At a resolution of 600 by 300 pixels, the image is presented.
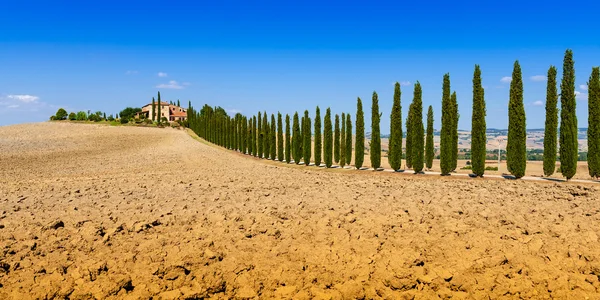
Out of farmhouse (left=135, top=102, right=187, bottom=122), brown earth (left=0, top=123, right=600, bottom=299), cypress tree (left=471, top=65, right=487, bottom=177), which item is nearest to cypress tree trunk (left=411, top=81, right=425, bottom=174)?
cypress tree (left=471, top=65, right=487, bottom=177)

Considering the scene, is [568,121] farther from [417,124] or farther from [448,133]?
[417,124]

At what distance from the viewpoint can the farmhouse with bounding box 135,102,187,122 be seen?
4131 inches

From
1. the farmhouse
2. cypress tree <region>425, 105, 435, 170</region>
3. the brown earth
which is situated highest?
the farmhouse

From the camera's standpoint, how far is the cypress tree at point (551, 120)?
27.6 meters

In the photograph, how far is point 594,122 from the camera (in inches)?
1054

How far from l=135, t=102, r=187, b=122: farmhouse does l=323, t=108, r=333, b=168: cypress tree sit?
232 feet

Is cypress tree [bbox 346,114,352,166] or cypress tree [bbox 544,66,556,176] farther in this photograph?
cypress tree [bbox 346,114,352,166]

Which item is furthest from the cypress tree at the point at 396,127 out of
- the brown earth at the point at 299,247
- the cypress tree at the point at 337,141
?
the brown earth at the point at 299,247

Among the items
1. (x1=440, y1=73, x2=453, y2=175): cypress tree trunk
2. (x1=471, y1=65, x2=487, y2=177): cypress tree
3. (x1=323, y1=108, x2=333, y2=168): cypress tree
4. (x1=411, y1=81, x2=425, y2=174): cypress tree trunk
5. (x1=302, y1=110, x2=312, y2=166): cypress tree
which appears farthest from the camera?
(x1=302, y1=110, x2=312, y2=166): cypress tree

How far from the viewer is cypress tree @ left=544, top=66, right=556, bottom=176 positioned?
90.7ft

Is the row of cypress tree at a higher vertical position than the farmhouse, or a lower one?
lower

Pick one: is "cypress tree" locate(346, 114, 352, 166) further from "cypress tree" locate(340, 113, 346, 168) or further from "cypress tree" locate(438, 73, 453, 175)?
"cypress tree" locate(438, 73, 453, 175)

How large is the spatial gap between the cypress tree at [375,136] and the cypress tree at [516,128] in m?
11.0

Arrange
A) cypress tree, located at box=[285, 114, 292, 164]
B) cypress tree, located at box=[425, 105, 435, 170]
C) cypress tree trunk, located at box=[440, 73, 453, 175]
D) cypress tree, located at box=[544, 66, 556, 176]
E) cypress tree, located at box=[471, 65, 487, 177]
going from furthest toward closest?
1. cypress tree, located at box=[285, 114, 292, 164]
2. cypress tree, located at box=[425, 105, 435, 170]
3. cypress tree trunk, located at box=[440, 73, 453, 175]
4. cypress tree, located at box=[471, 65, 487, 177]
5. cypress tree, located at box=[544, 66, 556, 176]
